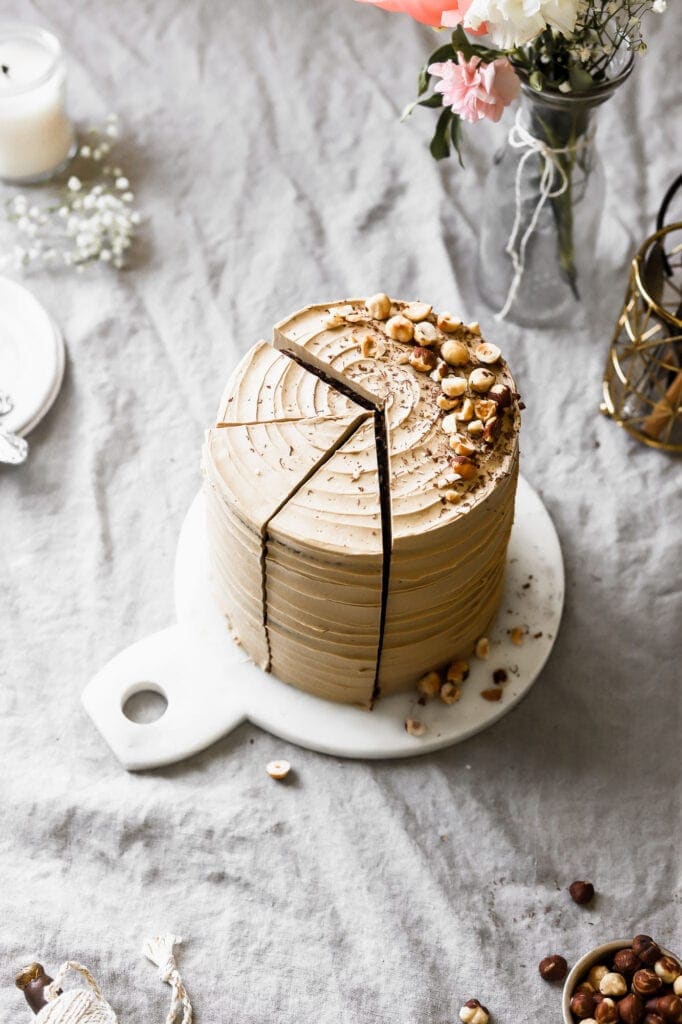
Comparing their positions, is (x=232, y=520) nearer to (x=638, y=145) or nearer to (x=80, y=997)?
(x=80, y=997)

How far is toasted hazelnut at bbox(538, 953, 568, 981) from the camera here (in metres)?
1.15

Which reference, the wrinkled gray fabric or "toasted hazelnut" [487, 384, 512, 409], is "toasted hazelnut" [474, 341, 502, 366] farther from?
the wrinkled gray fabric

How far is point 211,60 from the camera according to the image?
1.80 metres

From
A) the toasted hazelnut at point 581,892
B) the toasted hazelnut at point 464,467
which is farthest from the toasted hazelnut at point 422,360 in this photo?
the toasted hazelnut at point 581,892

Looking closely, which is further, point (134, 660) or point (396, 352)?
point (134, 660)

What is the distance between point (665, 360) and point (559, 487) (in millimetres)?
195

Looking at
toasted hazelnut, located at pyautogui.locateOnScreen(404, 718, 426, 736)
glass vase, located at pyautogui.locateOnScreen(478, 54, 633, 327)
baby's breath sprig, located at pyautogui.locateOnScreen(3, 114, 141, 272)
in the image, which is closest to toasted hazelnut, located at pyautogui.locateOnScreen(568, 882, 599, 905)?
toasted hazelnut, located at pyautogui.locateOnScreen(404, 718, 426, 736)

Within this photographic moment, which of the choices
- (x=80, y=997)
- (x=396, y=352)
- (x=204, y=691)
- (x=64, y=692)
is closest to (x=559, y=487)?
(x=396, y=352)

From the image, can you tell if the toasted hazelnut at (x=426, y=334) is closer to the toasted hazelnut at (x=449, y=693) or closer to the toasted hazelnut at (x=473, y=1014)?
the toasted hazelnut at (x=449, y=693)

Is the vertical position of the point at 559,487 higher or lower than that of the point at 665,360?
lower

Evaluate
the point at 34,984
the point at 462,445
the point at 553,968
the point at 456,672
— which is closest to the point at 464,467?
Result: the point at 462,445

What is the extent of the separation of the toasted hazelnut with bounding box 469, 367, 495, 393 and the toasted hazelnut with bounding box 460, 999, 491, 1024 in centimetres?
58

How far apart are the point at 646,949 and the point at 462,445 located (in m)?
0.50

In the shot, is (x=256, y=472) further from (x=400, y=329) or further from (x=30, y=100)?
(x=30, y=100)
